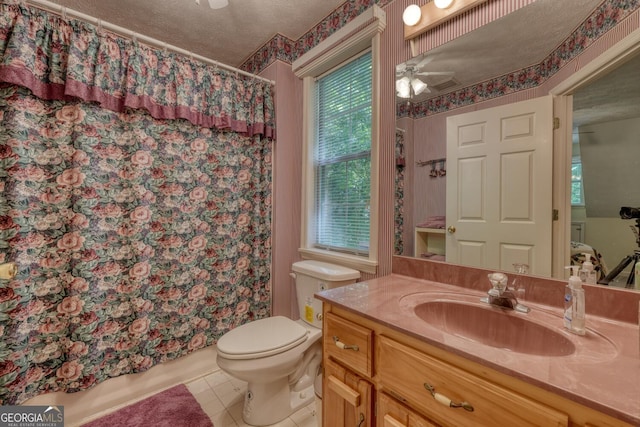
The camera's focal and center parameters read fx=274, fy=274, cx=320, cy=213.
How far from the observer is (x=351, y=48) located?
5.65ft

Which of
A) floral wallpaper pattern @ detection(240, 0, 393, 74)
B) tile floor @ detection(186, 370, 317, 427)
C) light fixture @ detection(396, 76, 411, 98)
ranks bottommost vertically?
tile floor @ detection(186, 370, 317, 427)

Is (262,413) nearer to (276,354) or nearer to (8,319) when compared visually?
(276,354)

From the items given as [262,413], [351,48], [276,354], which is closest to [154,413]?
[262,413]

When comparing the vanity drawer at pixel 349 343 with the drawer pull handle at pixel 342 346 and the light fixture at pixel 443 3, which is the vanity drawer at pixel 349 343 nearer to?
the drawer pull handle at pixel 342 346

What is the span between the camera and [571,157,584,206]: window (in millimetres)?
933

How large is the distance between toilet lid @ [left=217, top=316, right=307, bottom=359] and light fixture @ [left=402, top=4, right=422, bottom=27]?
5.45 feet

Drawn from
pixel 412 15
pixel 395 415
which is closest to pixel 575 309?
pixel 395 415

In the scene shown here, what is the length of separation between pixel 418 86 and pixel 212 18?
5.02 feet

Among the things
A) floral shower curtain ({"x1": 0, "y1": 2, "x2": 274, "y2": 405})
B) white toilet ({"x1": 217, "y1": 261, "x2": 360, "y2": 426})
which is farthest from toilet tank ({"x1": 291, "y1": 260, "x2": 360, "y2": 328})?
floral shower curtain ({"x1": 0, "y1": 2, "x2": 274, "y2": 405})

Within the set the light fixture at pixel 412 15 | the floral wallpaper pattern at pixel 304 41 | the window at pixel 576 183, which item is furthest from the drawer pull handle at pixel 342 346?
the floral wallpaper pattern at pixel 304 41

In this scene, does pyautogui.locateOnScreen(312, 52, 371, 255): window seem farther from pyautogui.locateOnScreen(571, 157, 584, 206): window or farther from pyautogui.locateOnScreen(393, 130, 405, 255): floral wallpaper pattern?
pyautogui.locateOnScreen(571, 157, 584, 206): window

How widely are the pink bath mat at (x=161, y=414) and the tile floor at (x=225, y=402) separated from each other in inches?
1.9

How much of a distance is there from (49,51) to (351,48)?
161cm

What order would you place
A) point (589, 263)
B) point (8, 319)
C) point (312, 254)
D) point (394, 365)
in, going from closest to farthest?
1. point (394, 365)
2. point (589, 263)
3. point (8, 319)
4. point (312, 254)
